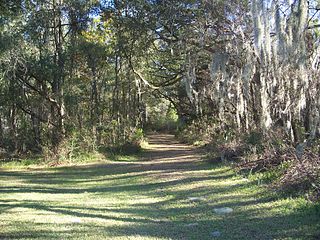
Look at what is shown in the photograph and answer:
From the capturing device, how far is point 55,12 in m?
16.5

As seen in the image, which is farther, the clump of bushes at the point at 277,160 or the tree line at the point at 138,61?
the tree line at the point at 138,61

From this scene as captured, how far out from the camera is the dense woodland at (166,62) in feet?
32.7

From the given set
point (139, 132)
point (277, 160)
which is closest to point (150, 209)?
point (277, 160)

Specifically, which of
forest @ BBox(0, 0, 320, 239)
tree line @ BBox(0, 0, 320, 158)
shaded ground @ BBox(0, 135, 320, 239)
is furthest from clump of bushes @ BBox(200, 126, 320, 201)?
tree line @ BBox(0, 0, 320, 158)

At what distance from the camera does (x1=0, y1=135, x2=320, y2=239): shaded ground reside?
5.58 m

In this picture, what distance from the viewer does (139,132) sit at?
68.3 ft

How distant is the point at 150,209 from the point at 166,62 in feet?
52.3

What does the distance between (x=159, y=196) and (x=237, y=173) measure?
8.83ft

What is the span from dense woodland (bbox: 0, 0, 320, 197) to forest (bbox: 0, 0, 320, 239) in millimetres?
55

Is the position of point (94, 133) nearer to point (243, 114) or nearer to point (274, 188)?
point (243, 114)

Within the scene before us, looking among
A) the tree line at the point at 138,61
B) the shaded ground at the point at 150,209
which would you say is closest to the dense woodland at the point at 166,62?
the tree line at the point at 138,61

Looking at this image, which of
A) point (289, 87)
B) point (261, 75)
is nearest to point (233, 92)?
point (261, 75)

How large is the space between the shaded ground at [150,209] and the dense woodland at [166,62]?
66.1 inches

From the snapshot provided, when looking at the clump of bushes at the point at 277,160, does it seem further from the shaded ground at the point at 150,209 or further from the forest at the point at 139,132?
the shaded ground at the point at 150,209
